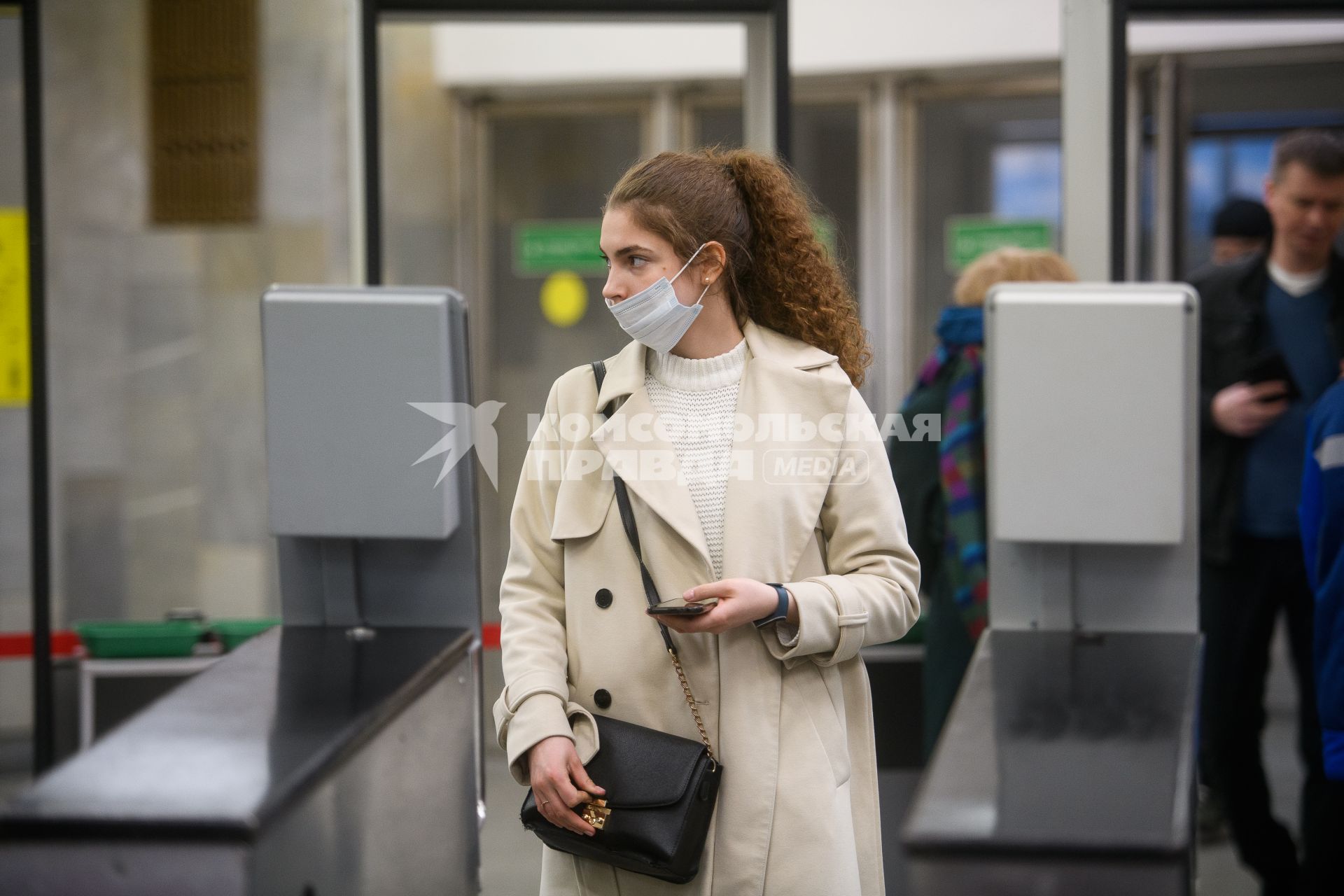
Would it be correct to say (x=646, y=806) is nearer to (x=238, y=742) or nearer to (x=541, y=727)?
(x=541, y=727)

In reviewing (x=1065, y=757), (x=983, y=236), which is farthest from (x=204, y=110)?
(x=1065, y=757)

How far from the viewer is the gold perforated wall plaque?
192 inches

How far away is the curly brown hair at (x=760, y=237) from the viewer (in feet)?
6.50

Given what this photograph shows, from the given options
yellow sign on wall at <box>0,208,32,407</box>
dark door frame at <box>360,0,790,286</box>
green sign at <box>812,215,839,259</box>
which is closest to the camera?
green sign at <box>812,215,839,259</box>

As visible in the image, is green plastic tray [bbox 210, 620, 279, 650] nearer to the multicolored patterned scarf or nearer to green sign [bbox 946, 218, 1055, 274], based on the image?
the multicolored patterned scarf

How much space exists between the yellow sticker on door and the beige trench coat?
3.53m

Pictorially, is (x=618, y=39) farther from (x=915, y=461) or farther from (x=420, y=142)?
(x=915, y=461)

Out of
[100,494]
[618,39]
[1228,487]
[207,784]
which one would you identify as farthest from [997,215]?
[207,784]

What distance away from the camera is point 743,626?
1927 mm

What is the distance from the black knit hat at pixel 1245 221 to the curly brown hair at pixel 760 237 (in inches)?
130

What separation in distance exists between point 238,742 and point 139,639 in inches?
127

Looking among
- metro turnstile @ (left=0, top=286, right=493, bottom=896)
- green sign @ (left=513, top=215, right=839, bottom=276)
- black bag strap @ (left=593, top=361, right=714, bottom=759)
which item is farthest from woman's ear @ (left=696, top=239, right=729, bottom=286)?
green sign @ (left=513, top=215, right=839, bottom=276)

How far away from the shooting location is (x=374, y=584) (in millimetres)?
2520

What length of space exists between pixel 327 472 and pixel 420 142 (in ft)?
10.4
